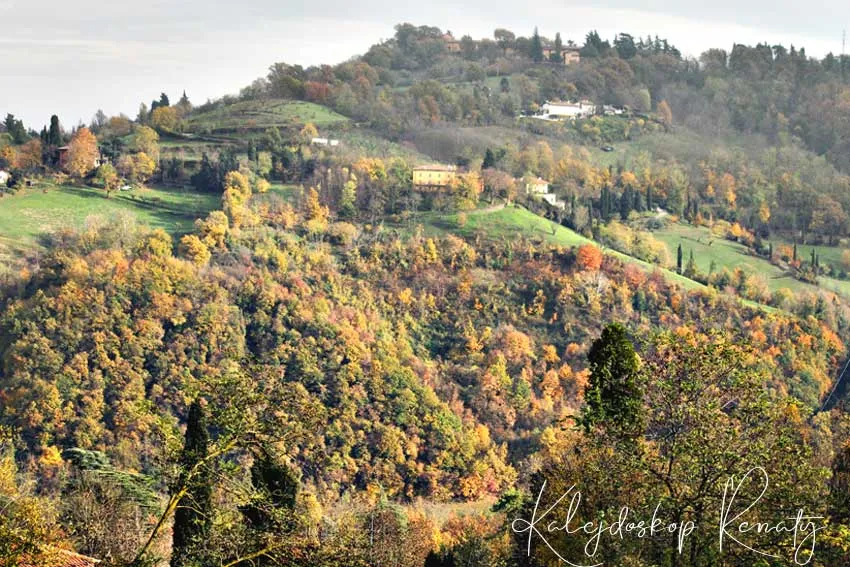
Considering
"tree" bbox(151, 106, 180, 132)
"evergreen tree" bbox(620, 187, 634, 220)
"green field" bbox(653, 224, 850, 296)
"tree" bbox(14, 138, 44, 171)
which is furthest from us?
"tree" bbox(151, 106, 180, 132)

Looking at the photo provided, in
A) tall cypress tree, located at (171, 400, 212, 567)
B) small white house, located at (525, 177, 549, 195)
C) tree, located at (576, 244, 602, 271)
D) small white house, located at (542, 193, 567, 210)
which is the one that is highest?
tall cypress tree, located at (171, 400, 212, 567)

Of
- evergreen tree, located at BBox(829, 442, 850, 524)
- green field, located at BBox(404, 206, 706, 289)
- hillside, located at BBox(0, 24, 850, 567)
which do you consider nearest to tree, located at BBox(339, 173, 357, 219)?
hillside, located at BBox(0, 24, 850, 567)

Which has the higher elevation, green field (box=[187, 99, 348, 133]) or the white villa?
green field (box=[187, 99, 348, 133])

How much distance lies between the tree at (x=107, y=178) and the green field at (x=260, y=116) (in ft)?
53.0

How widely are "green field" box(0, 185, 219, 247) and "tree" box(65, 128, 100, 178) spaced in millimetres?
2053

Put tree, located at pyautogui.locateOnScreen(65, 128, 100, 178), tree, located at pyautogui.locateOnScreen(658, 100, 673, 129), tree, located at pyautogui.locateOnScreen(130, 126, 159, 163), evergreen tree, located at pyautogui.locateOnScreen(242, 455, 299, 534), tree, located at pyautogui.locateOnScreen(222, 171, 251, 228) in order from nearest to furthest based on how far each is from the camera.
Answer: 1. evergreen tree, located at pyautogui.locateOnScreen(242, 455, 299, 534)
2. tree, located at pyautogui.locateOnScreen(222, 171, 251, 228)
3. tree, located at pyautogui.locateOnScreen(65, 128, 100, 178)
4. tree, located at pyautogui.locateOnScreen(130, 126, 159, 163)
5. tree, located at pyautogui.locateOnScreen(658, 100, 673, 129)

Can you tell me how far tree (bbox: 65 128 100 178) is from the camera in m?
77.6

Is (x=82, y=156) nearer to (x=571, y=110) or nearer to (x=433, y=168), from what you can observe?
(x=433, y=168)

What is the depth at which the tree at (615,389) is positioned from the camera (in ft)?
63.7

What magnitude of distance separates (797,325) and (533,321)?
14.4 metres

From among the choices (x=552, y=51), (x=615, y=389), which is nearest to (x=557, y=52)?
(x=552, y=51)

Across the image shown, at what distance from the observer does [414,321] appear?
68.6 m

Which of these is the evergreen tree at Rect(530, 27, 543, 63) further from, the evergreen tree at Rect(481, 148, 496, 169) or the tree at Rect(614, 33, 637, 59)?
the evergreen tree at Rect(481, 148, 496, 169)

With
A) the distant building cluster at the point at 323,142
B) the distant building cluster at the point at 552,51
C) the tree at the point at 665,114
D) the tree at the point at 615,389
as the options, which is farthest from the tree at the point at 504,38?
the tree at the point at 615,389
